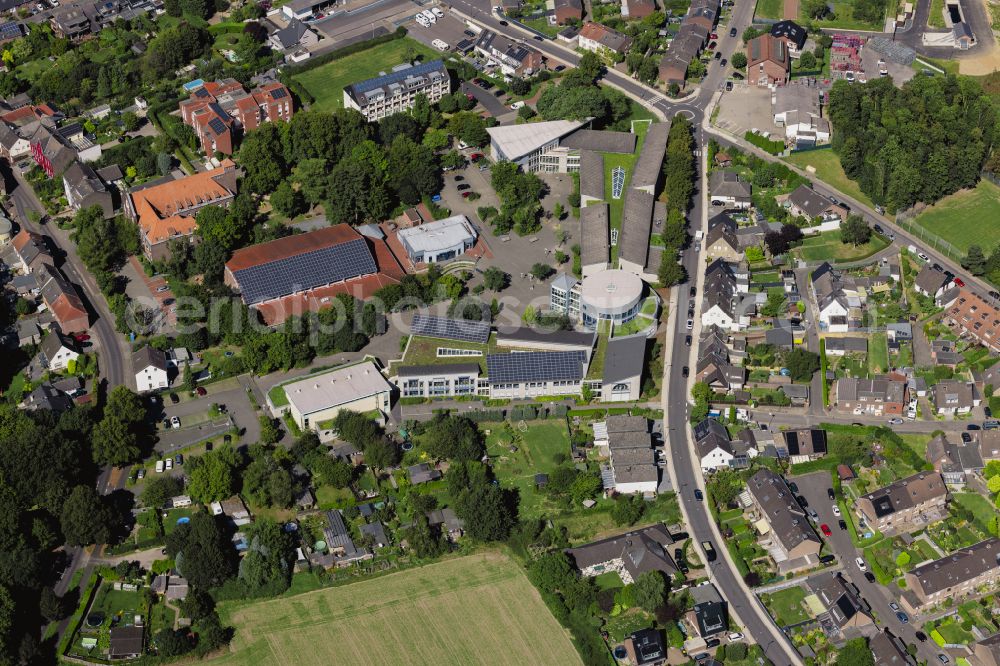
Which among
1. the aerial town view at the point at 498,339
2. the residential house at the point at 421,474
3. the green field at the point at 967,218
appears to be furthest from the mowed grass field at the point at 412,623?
the green field at the point at 967,218

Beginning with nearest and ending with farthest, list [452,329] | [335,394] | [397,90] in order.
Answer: [335,394] < [452,329] < [397,90]

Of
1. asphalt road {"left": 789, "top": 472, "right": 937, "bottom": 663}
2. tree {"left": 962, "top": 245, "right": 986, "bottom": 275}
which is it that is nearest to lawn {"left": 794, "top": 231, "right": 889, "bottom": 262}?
tree {"left": 962, "top": 245, "right": 986, "bottom": 275}

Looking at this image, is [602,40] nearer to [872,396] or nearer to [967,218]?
[967,218]

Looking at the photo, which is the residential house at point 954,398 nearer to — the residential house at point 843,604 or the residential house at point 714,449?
the residential house at point 714,449

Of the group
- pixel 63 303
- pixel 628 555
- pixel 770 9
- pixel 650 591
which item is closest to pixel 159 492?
pixel 63 303

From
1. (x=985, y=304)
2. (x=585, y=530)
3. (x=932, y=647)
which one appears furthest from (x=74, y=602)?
(x=985, y=304)

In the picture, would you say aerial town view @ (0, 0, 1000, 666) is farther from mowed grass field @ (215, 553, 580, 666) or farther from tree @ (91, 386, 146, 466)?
tree @ (91, 386, 146, 466)
